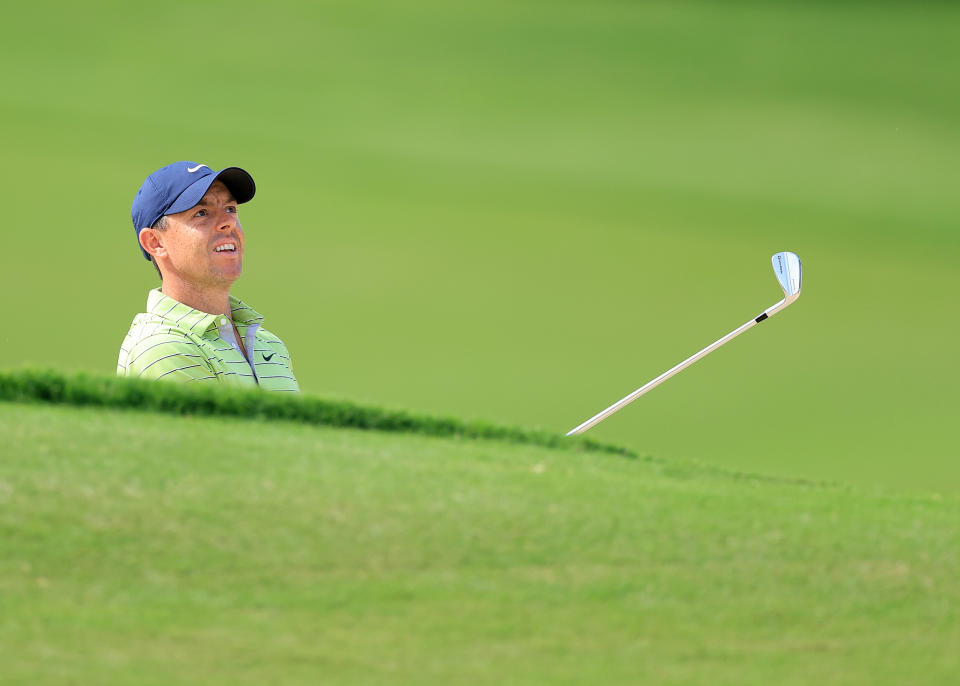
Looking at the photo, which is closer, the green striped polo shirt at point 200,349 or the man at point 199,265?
the green striped polo shirt at point 200,349

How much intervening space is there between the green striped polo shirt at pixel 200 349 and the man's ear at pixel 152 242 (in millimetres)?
123

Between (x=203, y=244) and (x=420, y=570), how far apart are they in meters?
1.79

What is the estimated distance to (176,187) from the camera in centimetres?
352

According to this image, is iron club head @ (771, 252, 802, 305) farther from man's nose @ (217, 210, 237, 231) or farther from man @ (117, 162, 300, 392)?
man's nose @ (217, 210, 237, 231)

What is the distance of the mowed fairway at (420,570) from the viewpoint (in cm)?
180

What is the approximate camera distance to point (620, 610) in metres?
1.99

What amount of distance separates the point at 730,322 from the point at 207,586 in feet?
17.2

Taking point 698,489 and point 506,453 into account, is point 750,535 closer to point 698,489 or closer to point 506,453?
point 698,489

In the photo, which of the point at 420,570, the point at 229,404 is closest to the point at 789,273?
the point at 229,404

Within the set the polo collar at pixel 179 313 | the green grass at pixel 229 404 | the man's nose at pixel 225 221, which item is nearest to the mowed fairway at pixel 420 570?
the green grass at pixel 229 404

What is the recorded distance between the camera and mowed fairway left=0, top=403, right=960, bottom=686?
1804 millimetres

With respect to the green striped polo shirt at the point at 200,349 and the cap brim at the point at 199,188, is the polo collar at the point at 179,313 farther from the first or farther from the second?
the cap brim at the point at 199,188

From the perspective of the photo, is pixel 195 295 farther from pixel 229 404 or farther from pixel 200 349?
pixel 229 404

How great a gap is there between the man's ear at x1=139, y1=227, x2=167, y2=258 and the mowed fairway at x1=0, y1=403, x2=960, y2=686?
107cm
